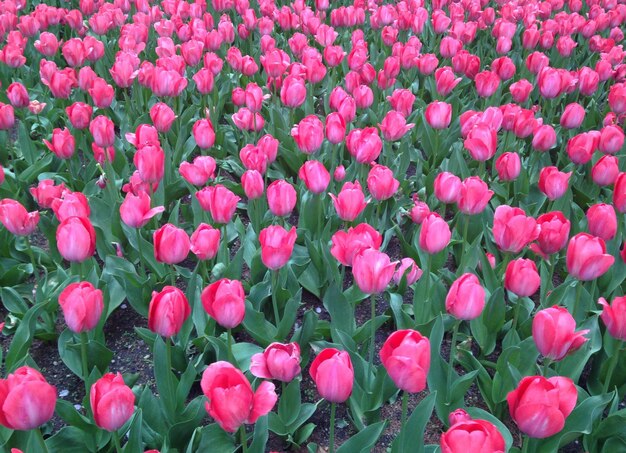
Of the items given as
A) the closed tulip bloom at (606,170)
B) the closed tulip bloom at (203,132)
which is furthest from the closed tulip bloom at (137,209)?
the closed tulip bloom at (606,170)

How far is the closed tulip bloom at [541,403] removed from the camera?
136 cm

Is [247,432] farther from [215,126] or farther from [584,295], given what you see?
[215,126]

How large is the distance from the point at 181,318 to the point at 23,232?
867 millimetres

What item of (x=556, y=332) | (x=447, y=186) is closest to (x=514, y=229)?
(x=447, y=186)

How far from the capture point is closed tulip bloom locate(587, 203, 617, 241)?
2.08 m

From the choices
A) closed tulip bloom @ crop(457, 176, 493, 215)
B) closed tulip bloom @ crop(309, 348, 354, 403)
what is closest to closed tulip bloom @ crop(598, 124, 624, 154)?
closed tulip bloom @ crop(457, 176, 493, 215)

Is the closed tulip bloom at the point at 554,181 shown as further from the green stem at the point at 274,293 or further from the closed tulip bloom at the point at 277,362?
the closed tulip bloom at the point at 277,362

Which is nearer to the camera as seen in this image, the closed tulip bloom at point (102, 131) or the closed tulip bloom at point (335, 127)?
the closed tulip bloom at point (102, 131)

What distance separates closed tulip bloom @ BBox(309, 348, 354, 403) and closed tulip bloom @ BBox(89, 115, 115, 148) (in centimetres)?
151

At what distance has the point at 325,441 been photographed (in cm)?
200

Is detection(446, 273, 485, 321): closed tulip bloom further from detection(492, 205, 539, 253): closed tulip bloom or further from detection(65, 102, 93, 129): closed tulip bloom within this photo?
detection(65, 102, 93, 129): closed tulip bloom

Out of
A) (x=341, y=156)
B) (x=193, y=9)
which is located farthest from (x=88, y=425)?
(x=193, y=9)

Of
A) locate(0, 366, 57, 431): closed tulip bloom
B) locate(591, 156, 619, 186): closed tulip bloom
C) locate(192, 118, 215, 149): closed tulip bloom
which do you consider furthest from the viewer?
locate(192, 118, 215, 149): closed tulip bloom

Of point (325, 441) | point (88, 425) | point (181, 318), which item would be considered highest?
point (181, 318)
